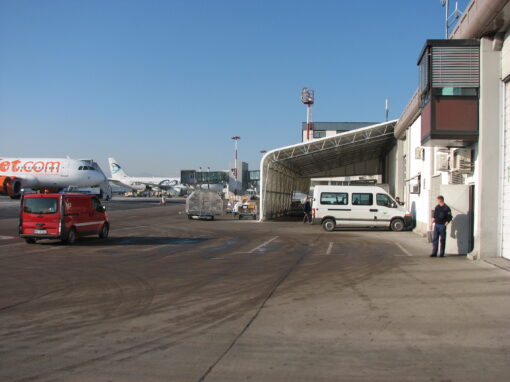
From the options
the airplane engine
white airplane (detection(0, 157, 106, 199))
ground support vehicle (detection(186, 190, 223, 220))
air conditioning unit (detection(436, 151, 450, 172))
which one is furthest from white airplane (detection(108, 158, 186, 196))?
air conditioning unit (detection(436, 151, 450, 172))

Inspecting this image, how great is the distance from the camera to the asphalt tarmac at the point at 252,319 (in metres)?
5.00

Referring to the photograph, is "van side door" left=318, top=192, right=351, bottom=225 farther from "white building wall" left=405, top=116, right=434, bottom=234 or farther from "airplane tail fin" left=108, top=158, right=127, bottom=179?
"airplane tail fin" left=108, top=158, right=127, bottom=179

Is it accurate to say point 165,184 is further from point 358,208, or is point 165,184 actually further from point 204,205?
point 358,208

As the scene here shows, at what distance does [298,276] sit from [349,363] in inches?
222

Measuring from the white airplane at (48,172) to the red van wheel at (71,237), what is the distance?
32.2 m

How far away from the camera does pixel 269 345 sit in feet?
19.0

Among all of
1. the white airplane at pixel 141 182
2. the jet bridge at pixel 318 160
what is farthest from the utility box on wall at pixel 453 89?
the white airplane at pixel 141 182

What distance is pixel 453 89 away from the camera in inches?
520

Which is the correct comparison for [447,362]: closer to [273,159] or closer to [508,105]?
[508,105]

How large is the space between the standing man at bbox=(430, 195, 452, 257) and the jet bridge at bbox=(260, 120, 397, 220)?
17097 mm

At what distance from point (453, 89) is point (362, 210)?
1192cm

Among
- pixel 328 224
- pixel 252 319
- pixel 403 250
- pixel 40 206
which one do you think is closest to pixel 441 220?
pixel 403 250

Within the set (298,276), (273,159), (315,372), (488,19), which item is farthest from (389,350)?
(273,159)

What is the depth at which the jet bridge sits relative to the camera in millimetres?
32344
